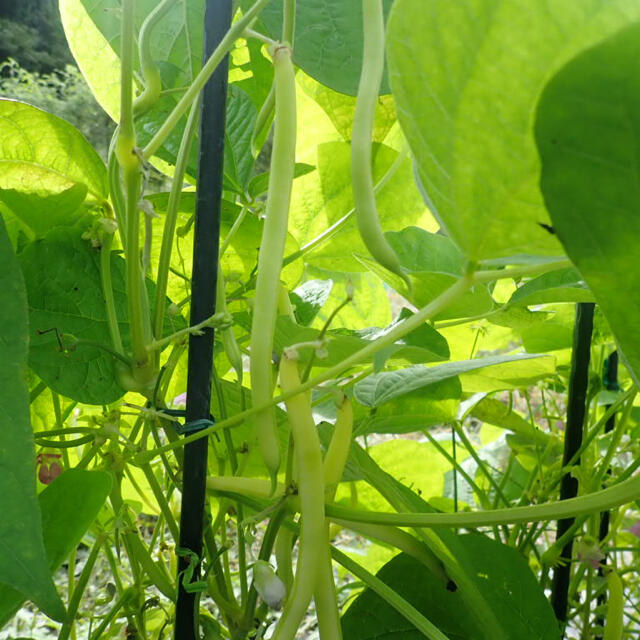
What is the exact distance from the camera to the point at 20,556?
161mm

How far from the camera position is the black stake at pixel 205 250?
232mm

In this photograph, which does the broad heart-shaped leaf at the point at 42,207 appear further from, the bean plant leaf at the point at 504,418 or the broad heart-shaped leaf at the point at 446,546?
the bean plant leaf at the point at 504,418

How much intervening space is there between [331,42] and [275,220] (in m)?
0.12

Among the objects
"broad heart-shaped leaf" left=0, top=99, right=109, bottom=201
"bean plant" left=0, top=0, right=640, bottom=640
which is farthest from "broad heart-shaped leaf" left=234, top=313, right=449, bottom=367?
"broad heart-shaped leaf" left=0, top=99, right=109, bottom=201

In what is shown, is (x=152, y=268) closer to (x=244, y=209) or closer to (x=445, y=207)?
(x=244, y=209)

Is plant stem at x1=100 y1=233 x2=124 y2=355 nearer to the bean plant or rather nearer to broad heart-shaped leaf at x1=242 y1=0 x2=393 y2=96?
the bean plant

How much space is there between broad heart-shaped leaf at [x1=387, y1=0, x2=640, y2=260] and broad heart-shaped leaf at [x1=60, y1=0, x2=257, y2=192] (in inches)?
5.5

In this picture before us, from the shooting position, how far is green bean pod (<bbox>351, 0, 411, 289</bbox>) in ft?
0.62

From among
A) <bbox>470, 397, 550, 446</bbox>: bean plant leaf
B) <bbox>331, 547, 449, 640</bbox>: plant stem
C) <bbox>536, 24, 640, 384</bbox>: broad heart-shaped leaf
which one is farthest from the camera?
<bbox>470, 397, 550, 446</bbox>: bean plant leaf

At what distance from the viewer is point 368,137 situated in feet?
0.63

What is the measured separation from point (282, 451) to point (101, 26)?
0.22 metres

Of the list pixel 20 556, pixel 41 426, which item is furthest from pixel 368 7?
pixel 41 426

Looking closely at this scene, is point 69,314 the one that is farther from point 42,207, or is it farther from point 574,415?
point 574,415

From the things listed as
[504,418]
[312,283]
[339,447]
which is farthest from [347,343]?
[504,418]
